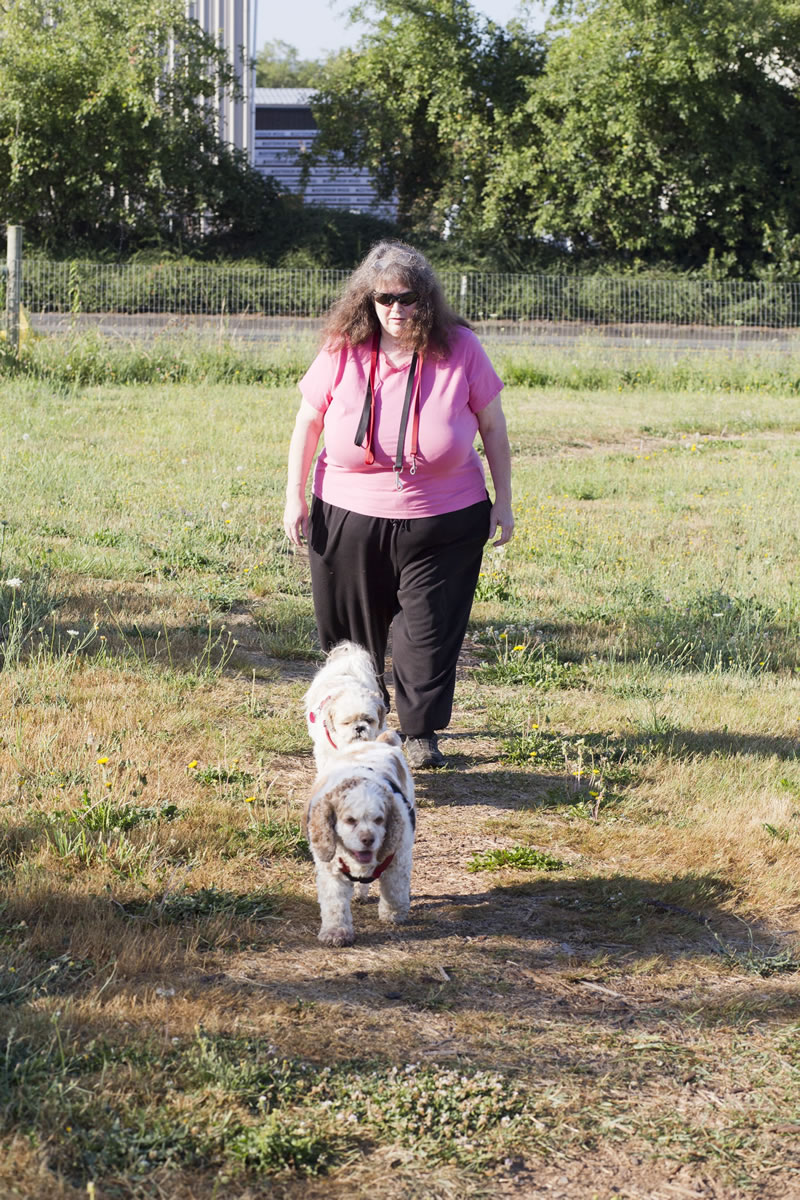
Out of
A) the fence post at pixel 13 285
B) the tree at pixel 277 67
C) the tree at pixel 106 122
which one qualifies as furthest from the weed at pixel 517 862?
the tree at pixel 277 67

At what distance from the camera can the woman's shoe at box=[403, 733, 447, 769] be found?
5.18 m

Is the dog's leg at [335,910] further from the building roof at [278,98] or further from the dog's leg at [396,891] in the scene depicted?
the building roof at [278,98]

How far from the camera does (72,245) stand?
31.9 meters

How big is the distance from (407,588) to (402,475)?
0.46 meters

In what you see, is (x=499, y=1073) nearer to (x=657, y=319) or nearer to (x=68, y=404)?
(x=68, y=404)

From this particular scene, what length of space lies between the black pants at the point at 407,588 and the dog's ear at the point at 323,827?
Result: 1.31m

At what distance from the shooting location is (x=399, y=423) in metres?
4.64

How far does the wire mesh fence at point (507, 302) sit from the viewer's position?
21.4 meters

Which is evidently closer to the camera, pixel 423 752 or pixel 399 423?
pixel 399 423

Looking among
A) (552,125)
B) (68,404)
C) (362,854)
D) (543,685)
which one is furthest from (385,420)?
(552,125)

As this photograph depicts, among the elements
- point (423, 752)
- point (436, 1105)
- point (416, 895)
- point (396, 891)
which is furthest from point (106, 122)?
point (436, 1105)

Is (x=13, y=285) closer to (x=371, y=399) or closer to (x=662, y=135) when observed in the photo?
(x=371, y=399)

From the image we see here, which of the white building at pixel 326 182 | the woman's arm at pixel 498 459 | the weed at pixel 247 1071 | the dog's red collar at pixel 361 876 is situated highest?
the white building at pixel 326 182

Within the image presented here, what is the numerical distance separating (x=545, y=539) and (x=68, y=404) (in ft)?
23.2
